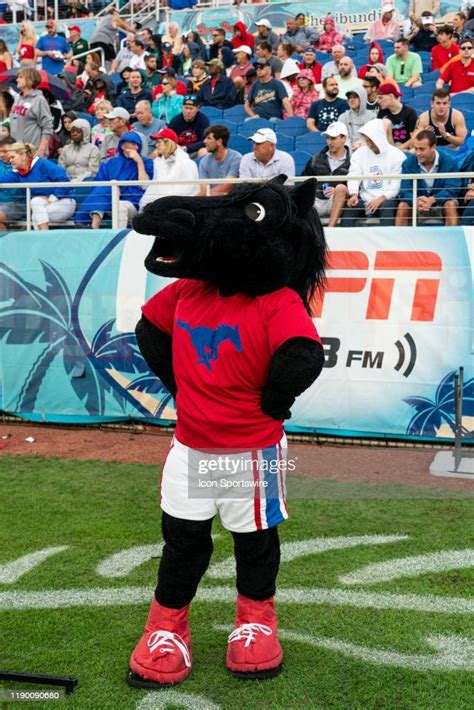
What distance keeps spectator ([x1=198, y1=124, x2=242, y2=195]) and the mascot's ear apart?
562 centimetres

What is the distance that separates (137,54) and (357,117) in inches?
278

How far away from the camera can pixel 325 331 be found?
316 inches

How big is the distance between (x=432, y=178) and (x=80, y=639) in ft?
17.8

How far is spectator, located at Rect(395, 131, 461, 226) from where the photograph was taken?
7977 mm

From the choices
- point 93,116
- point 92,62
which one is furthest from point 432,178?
point 92,62

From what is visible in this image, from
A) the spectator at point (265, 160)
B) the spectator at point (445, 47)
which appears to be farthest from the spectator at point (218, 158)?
the spectator at point (445, 47)

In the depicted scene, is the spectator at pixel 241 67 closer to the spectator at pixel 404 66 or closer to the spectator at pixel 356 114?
the spectator at pixel 404 66

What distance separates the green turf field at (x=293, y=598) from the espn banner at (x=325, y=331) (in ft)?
4.71

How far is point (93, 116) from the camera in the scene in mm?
14461

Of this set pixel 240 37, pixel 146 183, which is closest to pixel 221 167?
pixel 146 183

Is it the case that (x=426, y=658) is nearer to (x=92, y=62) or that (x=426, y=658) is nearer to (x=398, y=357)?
(x=398, y=357)

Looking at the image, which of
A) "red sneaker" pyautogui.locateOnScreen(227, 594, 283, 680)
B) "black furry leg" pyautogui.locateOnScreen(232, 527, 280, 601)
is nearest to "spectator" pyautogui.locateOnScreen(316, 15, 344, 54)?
"black furry leg" pyautogui.locateOnScreen(232, 527, 280, 601)

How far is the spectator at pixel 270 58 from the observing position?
521 inches

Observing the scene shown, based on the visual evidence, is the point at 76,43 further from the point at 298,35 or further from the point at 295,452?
the point at 295,452
